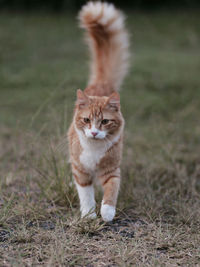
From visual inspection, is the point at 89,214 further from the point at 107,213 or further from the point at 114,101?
the point at 114,101

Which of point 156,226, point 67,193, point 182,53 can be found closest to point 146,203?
point 156,226

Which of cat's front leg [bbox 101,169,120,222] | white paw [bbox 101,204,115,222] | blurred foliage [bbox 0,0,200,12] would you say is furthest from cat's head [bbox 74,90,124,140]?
blurred foliage [bbox 0,0,200,12]

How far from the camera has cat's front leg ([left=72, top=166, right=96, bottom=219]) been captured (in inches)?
132

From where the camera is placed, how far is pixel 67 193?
11.9ft

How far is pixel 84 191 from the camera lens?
3.40 meters

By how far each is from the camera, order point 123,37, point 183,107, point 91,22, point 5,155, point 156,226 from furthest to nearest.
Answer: point 183,107, point 5,155, point 123,37, point 91,22, point 156,226

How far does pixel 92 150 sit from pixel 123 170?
3.54ft

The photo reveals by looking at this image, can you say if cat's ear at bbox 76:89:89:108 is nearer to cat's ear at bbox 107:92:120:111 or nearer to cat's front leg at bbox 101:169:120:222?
cat's ear at bbox 107:92:120:111

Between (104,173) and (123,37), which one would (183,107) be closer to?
(123,37)

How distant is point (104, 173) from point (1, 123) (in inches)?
124

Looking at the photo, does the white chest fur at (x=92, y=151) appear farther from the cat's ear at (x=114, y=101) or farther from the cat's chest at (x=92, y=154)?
the cat's ear at (x=114, y=101)

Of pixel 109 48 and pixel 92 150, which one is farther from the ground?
pixel 109 48

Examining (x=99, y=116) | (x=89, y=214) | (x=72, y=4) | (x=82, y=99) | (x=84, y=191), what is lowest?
(x=89, y=214)

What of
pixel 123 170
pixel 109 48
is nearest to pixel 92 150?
pixel 123 170
